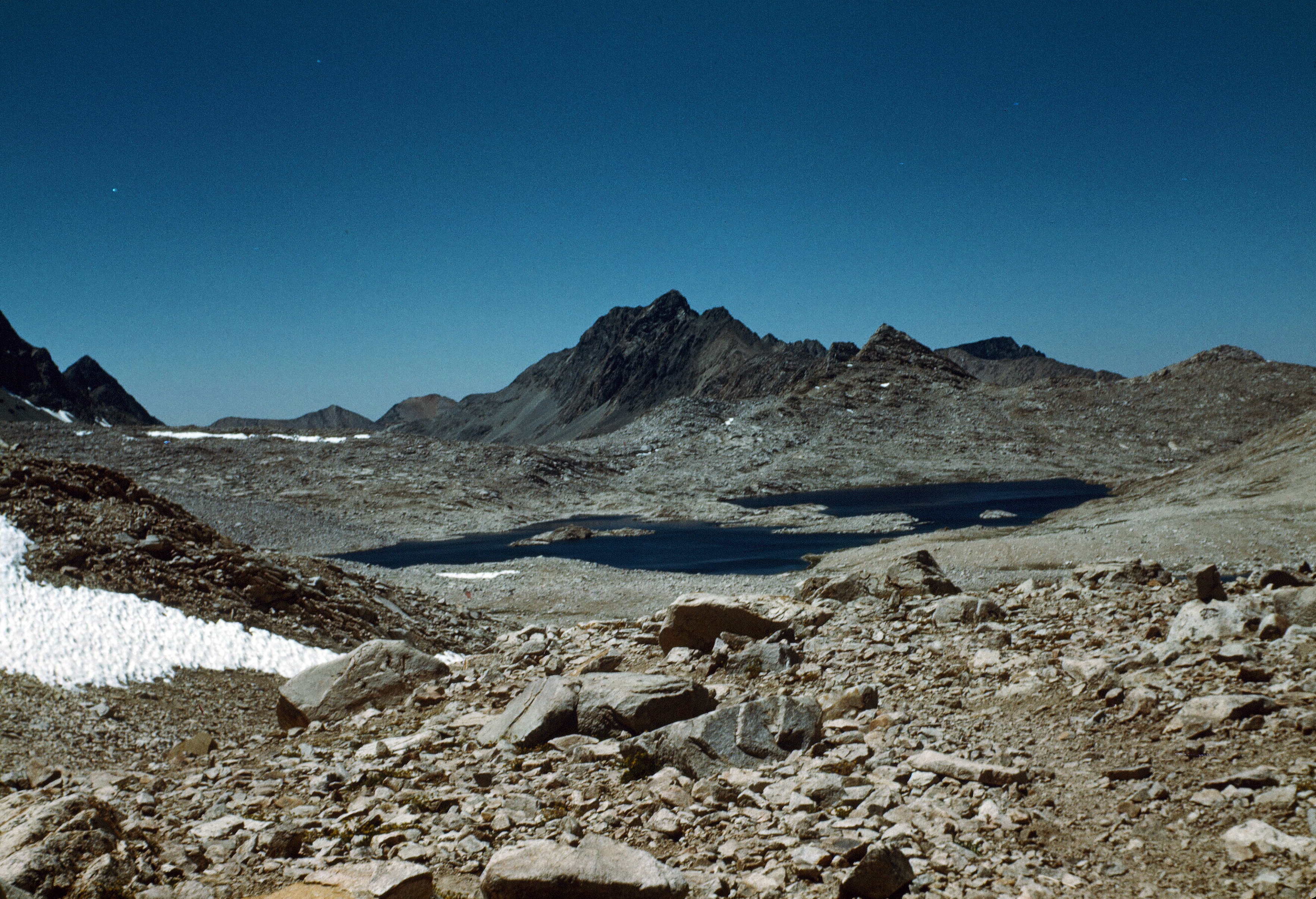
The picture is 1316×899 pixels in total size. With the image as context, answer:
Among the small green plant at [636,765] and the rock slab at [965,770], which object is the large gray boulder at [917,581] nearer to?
the rock slab at [965,770]

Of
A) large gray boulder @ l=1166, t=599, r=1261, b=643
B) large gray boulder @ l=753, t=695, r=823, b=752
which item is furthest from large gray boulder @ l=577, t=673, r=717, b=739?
large gray boulder @ l=1166, t=599, r=1261, b=643

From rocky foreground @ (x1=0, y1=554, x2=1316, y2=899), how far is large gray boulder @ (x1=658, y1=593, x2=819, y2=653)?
0.56 meters

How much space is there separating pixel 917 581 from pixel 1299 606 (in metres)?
5.90

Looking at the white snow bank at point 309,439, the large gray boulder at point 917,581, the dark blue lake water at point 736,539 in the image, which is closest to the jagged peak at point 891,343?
the dark blue lake water at point 736,539

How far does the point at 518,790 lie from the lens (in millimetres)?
6930

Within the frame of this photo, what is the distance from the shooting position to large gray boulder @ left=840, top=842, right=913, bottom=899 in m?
5.05

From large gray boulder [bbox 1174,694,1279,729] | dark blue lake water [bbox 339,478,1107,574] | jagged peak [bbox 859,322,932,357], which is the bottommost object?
dark blue lake water [bbox 339,478,1107,574]

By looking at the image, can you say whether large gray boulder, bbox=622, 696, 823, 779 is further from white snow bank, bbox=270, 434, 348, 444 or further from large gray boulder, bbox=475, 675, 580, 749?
white snow bank, bbox=270, 434, 348, 444

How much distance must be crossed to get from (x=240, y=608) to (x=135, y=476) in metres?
93.3

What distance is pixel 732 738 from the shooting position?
7.23m

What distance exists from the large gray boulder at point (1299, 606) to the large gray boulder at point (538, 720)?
7.33 metres

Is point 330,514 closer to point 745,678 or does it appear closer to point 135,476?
point 135,476

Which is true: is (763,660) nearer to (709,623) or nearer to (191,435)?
(709,623)

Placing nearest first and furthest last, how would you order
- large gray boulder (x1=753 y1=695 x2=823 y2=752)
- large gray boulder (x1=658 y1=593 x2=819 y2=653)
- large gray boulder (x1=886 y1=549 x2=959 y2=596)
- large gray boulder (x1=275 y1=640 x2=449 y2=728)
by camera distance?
1. large gray boulder (x1=753 y1=695 x2=823 y2=752)
2. large gray boulder (x1=275 y1=640 x2=449 y2=728)
3. large gray boulder (x1=658 y1=593 x2=819 y2=653)
4. large gray boulder (x1=886 y1=549 x2=959 y2=596)
